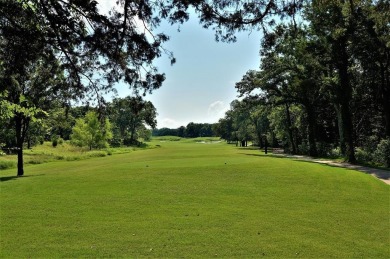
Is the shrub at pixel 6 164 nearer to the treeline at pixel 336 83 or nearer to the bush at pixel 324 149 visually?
the treeline at pixel 336 83

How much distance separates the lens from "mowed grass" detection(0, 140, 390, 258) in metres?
8.83

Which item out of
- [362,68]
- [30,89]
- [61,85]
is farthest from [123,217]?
[362,68]

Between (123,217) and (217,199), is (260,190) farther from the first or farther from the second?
(123,217)

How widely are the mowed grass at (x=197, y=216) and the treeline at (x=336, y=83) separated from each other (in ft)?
26.7

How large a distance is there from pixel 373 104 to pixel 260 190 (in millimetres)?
26959

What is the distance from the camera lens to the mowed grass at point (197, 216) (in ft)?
29.0

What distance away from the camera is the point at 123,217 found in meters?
11.9

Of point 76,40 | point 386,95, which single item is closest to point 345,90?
point 386,95

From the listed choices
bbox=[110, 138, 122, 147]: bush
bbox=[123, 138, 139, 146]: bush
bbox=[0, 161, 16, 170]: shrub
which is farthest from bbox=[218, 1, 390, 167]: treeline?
bbox=[123, 138, 139, 146]: bush

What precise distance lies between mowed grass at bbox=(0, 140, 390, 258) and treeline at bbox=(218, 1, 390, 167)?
8135mm

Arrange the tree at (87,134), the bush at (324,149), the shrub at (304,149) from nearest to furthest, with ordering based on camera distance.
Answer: the bush at (324,149), the shrub at (304,149), the tree at (87,134)

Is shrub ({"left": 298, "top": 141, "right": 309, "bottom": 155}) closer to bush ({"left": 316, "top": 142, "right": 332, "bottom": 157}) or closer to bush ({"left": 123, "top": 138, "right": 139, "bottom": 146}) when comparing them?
bush ({"left": 316, "top": 142, "right": 332, "bottom": 157})

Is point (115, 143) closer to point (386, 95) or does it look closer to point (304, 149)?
point (304, 149)

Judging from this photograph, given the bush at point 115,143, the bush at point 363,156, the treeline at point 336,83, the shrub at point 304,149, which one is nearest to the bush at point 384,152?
the treeline at point 336,83
